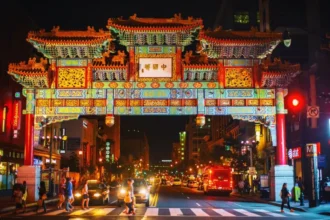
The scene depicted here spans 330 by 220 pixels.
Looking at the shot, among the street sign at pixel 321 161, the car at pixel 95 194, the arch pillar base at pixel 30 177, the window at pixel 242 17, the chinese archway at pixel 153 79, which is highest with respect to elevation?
the window at pixel 242 17

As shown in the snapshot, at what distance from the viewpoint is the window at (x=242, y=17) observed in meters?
103

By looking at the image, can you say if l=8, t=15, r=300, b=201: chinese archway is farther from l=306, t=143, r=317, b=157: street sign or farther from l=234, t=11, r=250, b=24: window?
l=234, t=11, r=250, b=24: window

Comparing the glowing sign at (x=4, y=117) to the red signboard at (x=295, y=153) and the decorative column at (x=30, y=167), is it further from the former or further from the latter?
the red signboard at (x=295, y=153)

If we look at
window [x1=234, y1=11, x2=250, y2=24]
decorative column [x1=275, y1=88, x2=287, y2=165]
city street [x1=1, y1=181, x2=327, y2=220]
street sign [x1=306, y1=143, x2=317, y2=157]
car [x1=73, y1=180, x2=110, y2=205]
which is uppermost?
window [x1=234, y1=11, x2=250, y2=24]

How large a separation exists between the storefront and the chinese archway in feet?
33.9

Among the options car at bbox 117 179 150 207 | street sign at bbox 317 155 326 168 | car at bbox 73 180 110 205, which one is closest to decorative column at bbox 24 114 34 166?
car at bbox 73 180 110 205

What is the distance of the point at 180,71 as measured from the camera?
33594mm

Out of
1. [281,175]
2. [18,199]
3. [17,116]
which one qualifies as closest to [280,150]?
[281,175]

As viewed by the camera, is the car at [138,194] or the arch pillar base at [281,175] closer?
the car at [138,194]

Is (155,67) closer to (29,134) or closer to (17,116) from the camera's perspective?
(29,134)

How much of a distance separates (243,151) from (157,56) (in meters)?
38.0

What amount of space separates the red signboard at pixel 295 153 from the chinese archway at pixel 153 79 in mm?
16071

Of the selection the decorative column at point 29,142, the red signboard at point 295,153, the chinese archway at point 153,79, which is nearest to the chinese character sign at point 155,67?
the chinese archway at point 153,79

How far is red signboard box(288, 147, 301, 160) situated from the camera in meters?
49.2
